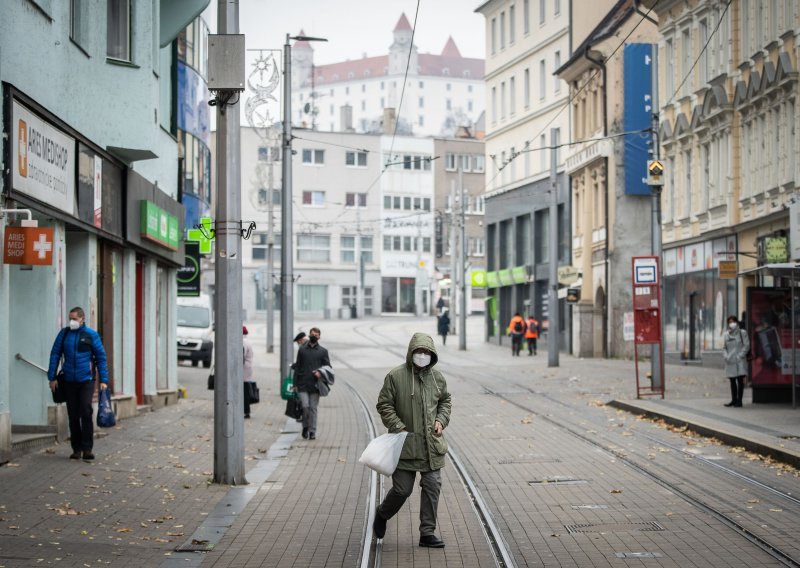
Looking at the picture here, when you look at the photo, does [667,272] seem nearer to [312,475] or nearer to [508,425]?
[508,425]

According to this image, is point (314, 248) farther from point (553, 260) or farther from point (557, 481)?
point (557, 481)

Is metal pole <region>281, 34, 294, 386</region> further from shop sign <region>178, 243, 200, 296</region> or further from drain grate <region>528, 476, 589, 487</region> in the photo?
drain grate <region>528, 476, 589, 487</region>

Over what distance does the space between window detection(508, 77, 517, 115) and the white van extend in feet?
85.1

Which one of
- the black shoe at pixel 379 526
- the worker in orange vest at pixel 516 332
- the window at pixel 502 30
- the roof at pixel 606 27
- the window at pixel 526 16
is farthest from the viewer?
the window at pixel 502 30

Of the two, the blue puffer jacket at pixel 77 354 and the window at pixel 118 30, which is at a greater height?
the window at pixel 118 30

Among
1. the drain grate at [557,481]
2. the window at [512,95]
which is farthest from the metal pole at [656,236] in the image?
the window at [512,95]

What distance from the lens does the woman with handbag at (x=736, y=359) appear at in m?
22.7

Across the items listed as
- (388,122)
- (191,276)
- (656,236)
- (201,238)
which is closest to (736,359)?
(656,236)

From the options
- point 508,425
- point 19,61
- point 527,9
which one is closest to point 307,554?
point 19,61

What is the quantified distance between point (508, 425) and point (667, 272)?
21735mm

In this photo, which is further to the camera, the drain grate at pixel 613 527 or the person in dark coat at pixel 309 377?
the person in dark coat at pixel 309 377

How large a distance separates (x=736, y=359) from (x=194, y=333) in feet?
71.5

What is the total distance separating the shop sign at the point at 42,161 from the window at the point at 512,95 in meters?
46.8

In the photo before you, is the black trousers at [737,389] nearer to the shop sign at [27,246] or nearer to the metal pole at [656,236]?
the metal pole at [656,236]
